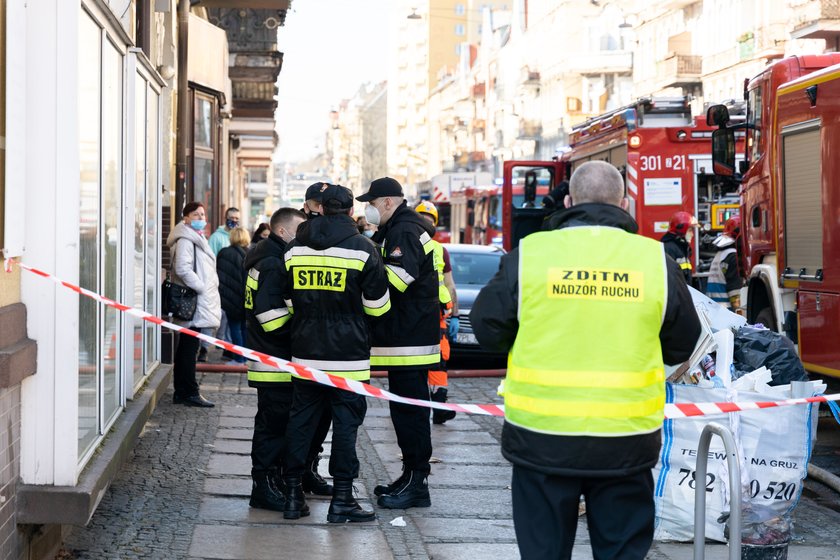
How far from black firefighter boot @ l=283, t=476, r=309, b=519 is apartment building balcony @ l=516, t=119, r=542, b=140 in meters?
73.7

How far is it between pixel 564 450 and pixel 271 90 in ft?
86.4

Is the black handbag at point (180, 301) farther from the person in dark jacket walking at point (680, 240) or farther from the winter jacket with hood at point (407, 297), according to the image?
the person in dark jacket walking at point (680, 240)

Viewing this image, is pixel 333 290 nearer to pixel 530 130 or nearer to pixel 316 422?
pixel 316 422

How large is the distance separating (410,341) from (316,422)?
2.51 ft

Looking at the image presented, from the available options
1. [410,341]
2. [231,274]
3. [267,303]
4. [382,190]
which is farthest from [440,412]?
[231,274]

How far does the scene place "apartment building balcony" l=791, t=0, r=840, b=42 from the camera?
37250 millimetres

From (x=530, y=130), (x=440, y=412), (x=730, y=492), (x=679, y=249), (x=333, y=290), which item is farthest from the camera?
(x=530, y=130)

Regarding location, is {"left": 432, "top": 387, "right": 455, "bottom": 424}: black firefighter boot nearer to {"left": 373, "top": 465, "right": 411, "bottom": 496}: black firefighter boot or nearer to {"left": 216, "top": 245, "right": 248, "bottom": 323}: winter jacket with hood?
{"left": 373, "top": 465, "right": 411, "bottom": 496}: black firefighter boot

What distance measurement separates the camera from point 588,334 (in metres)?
4.50

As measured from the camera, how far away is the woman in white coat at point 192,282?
37.6 feet

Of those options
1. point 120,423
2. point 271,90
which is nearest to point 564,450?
point 120,423

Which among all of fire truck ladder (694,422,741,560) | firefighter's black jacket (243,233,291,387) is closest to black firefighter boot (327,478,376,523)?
firefighter's black jacket (243,233,291,387)

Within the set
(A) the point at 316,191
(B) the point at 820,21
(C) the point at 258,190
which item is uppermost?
(B) the point at 820,21

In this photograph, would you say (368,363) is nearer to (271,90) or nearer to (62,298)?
(62,298)
